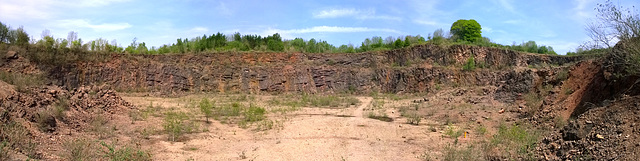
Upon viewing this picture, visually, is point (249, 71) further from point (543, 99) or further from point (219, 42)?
point (543, 99)

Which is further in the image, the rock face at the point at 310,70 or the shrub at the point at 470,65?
the shrub at the point at 470,65

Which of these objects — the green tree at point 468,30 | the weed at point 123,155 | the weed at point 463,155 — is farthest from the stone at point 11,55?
the green tree at point 468,30

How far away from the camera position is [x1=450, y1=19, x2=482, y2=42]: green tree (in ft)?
165

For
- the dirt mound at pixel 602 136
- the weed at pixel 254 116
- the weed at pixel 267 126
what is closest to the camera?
the dirt mound at pixel 602 136

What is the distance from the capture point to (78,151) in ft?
24.6

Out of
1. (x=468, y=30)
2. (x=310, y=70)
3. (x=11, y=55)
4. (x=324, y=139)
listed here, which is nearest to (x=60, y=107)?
(x=324, y=139)

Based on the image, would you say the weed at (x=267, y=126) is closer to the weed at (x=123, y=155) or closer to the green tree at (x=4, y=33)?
the weed at (x=123, y=155)

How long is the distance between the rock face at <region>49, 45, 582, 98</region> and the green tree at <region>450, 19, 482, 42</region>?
1265 cm

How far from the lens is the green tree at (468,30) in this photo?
1984 inches

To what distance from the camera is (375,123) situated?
1498 cm

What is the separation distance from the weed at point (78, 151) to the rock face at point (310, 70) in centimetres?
2361

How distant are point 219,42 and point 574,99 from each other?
118 feet

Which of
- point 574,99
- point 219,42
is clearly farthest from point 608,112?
point 219,42

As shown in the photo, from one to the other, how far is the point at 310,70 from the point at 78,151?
29223mm
